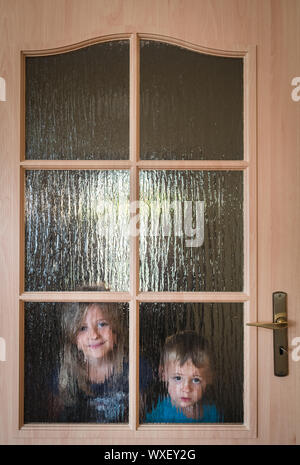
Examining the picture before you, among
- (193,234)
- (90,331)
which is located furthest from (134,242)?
(90,331)

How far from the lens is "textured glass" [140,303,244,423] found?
56.5 inches

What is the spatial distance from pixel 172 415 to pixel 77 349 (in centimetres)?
35

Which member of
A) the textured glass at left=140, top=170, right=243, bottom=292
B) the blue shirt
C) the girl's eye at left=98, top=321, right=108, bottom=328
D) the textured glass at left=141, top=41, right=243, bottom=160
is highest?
the textured glass at left=141, top=41, right=243, bottom=160

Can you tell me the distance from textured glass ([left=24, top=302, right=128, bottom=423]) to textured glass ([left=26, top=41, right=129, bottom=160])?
48 centimetres

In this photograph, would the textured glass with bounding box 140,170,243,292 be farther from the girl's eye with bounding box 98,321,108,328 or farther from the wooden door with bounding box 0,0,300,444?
the girl's eye with bounding box 98,321,108,328

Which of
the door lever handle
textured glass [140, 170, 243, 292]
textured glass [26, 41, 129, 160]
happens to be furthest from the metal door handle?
textured glass [26, 41, 129, 160]

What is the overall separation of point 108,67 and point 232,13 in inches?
16.0

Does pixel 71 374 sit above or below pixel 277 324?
below

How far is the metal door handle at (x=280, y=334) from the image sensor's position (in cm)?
142

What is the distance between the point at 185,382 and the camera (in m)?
1.43

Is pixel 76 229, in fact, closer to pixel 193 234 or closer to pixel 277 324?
pixel 193 234

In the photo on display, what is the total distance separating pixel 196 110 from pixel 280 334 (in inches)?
28.4

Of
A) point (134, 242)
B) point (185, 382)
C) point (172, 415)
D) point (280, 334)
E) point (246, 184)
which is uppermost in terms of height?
point (246, 184)
